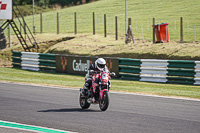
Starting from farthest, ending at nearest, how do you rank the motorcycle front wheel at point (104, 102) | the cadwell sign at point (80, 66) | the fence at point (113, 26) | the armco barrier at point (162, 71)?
the fence at point (113, 26) → the cadwell sign at point (80, 66) → the armco barrier at point (162, 71) → the motorcycle front wheel at point (104, 102)

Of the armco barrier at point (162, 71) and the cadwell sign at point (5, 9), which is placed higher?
the cadwell sign at point (5, 9)

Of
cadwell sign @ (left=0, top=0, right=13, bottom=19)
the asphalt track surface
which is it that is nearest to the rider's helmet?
the asphalt track surface

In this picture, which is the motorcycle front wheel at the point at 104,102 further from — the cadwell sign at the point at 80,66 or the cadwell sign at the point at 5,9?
the cadwell sign at the point at 5,9

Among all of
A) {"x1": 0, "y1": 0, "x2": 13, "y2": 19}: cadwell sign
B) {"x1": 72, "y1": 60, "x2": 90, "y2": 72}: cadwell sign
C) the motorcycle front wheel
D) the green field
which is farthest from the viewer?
the green field

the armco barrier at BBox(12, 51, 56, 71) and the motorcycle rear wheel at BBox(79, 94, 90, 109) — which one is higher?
the armco barrier at BBox(12, 51, 56, 71)

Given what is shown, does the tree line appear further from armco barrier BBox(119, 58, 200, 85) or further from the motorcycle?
the motorcycle

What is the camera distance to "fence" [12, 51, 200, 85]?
21.2 m

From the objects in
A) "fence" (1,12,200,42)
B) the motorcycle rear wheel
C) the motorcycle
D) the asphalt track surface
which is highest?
"fence" (1,12,200,42)

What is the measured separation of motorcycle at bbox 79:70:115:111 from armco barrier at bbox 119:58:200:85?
9.98 m

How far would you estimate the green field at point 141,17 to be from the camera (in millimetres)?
Answer: 43000

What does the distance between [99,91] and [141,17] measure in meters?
42.3

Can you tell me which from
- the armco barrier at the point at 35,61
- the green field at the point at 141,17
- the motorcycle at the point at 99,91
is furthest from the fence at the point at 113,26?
the motorcycle at the point at 99,91

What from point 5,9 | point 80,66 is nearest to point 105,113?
point 80,66

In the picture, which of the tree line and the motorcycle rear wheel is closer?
the motorcycle rear wheel
